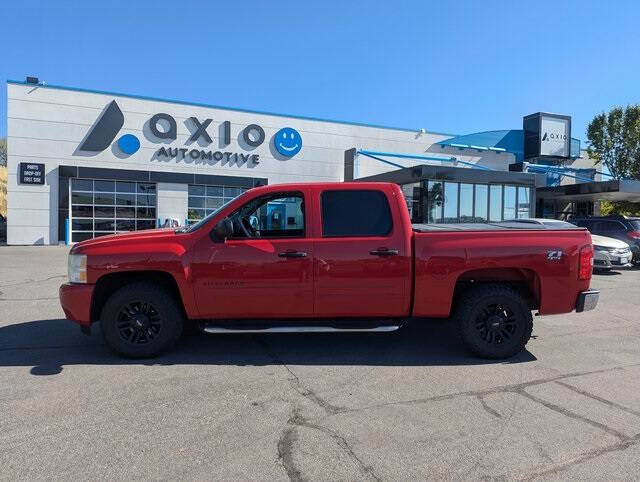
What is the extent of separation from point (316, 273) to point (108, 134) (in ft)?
75.7

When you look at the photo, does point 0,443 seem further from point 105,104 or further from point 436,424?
point 105,104

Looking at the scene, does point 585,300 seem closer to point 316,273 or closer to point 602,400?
point 602,400

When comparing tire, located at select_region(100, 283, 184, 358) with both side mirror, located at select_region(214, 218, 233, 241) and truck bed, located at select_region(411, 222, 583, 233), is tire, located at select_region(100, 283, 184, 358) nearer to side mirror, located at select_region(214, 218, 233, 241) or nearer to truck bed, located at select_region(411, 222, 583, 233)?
side mirror, located at select_region(214, 218, 233, 241)

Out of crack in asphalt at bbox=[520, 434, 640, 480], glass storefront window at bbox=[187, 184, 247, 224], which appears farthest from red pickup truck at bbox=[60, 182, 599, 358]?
glass storefront window at bbox=[187, 184, 247, 224]

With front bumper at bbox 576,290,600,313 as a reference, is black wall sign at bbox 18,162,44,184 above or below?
above

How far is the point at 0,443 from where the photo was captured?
354cm

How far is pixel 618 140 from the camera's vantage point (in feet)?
113

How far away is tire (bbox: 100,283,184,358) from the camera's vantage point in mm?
5410

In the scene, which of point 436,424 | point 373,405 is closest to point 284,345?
point 373,405

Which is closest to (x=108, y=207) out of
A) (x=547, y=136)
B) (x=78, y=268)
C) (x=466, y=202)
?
(x=466, y=202)

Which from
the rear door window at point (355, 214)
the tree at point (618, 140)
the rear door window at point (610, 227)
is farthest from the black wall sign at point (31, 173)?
the tree at point (618, 140)

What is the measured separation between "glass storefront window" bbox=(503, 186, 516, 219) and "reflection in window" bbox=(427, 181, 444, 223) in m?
3.84

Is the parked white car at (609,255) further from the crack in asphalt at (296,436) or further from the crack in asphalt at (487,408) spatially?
the crack in asphalt at (296,436)

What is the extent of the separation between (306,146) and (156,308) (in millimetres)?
24870
